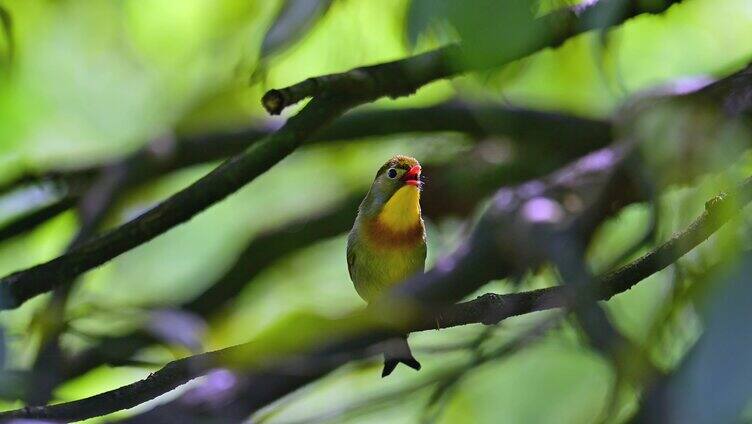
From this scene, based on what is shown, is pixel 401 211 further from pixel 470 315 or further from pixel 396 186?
pixel 470 315

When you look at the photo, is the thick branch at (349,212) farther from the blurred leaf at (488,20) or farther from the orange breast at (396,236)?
the blurred leaf at (488,20)

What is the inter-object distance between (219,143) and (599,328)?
1540 millimetres

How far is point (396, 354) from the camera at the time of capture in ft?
7.73

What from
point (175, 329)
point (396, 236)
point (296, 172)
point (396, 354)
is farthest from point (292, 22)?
point (296, 172)

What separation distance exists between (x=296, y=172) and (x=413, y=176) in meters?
2.37

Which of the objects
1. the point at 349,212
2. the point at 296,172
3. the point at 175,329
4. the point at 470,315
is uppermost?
the point at 296,172

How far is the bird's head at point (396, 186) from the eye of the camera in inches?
78.7

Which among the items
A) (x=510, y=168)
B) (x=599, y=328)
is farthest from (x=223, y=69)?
(x=599, y=328)

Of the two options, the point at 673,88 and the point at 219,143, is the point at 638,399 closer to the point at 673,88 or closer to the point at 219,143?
the point at 673,88

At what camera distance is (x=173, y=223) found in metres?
1.92

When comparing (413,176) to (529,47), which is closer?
(529,47)

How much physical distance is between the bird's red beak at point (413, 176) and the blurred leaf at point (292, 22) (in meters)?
0.40

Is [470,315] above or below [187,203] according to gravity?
below

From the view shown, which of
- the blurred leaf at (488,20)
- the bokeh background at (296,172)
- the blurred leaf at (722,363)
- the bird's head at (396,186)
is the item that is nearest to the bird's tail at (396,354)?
the bokeh background at (296,172)
